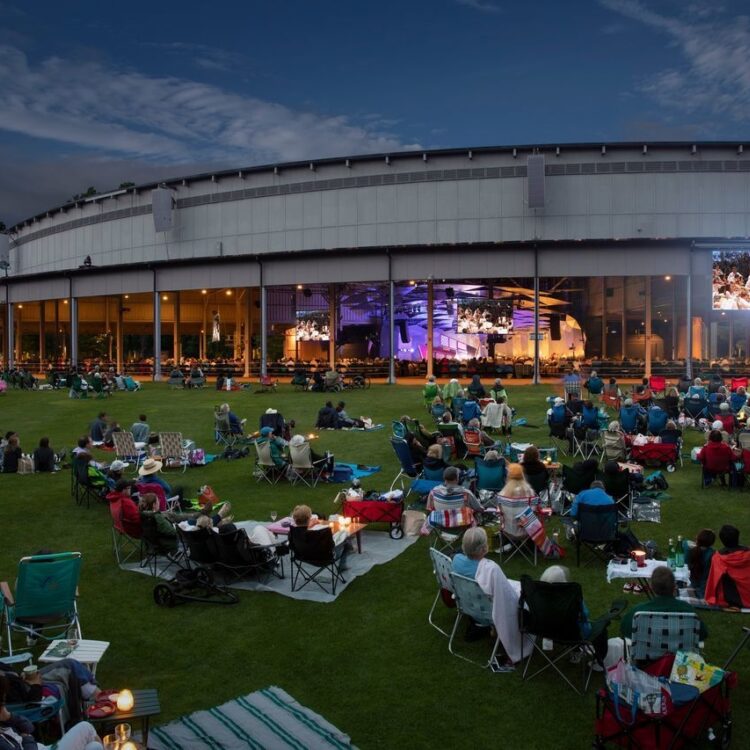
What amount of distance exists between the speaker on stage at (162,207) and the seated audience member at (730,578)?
153 feet

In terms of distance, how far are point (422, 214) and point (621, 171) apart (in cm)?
1151

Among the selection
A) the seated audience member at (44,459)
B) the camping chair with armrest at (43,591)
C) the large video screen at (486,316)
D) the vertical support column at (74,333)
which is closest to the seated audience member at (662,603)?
the camping chair with armrest at (43,591)

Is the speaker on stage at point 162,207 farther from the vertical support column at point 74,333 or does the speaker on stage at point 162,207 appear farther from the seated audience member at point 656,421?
the seated audience member at point 656,421

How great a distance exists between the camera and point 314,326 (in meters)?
46.1

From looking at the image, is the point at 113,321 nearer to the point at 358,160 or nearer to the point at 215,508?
the point at 358,160

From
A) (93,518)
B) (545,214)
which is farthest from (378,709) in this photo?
(545,214)

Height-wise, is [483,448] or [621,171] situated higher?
→ [621,171]

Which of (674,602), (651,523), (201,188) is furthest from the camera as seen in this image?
(201,188)

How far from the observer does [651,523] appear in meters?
11.2

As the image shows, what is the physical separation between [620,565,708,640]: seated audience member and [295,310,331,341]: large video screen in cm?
4054

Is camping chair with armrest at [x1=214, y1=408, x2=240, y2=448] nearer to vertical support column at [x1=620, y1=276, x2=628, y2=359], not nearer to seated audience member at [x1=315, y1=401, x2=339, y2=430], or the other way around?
seated audience member at [x1=315, y1=401, x2=339, y2=430]

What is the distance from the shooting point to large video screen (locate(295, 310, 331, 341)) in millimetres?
46094

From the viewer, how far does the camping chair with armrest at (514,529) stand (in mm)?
9359

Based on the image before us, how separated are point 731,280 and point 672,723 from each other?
115 ft
